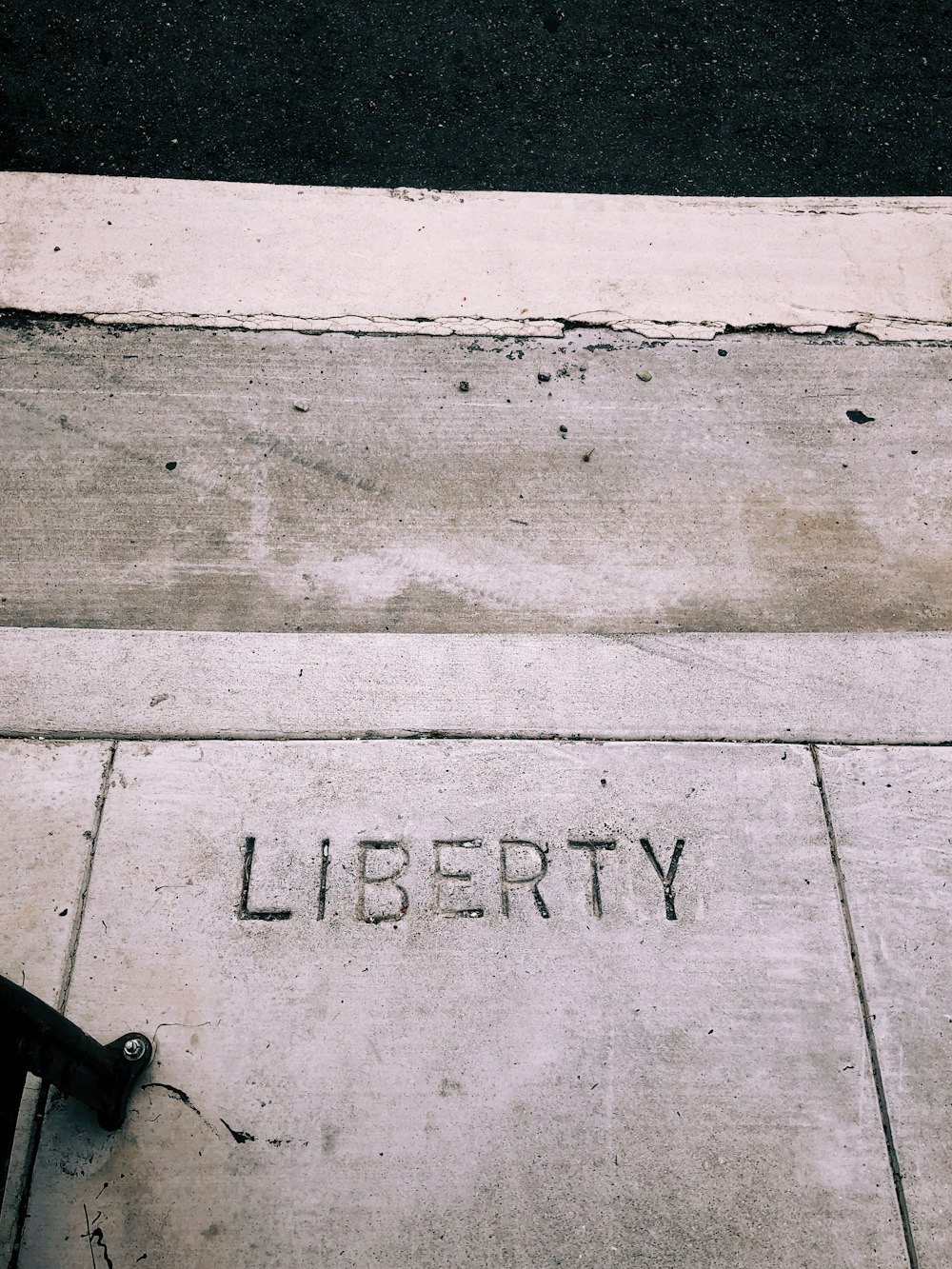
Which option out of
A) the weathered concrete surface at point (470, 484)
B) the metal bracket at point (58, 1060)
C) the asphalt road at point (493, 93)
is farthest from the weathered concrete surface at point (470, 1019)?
the asphalt road at point (493, 93)

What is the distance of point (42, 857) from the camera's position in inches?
105

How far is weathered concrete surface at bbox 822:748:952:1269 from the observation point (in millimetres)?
2316

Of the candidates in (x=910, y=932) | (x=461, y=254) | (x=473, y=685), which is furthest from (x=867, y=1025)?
(x=461, y=254)

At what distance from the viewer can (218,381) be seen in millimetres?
3621

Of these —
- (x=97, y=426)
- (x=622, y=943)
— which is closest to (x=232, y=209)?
(x=97, y=426)

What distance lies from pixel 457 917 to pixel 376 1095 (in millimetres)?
493

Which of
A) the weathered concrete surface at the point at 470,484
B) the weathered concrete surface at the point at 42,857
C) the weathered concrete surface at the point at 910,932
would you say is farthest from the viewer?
the weathered concrete surface at the point at 470,484

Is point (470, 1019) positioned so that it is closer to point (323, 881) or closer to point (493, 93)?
point (323, 881)

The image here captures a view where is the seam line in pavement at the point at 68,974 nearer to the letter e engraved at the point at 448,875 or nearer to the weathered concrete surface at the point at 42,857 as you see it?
the weathered concrete surface at the point at 42,857

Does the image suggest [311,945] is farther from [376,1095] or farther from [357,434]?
[357,434]

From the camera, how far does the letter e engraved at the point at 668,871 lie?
8.62 ft

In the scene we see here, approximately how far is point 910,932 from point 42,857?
249 cm

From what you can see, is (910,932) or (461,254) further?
(461,254)

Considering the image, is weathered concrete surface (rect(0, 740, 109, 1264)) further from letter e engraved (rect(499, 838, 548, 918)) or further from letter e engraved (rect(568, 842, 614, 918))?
letter e engraved (rect(568, 842, 614, 918))
